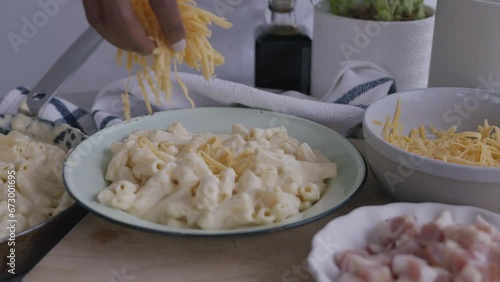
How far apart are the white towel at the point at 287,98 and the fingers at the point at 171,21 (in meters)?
0.21

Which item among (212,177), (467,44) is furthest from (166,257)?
(467,44)

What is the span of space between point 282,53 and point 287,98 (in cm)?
19

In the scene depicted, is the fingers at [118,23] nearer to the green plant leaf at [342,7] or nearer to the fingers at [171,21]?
the fingers at [171,21]

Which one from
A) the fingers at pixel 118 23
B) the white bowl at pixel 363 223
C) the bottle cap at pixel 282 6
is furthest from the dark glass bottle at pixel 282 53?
the white bowl at pixel 363 223

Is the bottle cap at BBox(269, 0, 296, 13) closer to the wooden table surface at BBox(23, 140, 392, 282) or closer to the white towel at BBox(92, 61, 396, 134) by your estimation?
the white towel at BBox(92, 61, 396, 134)

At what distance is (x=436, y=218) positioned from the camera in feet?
2.00

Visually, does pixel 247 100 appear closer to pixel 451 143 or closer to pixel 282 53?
pixel 282 53

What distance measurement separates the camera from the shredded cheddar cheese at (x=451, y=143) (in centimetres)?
69

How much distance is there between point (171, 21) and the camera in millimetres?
681

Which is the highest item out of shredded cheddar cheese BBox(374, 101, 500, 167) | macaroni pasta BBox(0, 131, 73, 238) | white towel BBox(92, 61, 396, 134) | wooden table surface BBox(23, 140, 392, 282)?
shredded cheddar cheese BBox(374, 101, 500, 167)

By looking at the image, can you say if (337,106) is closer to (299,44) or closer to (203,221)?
(299,44)

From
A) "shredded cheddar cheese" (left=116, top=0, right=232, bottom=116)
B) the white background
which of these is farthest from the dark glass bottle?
"shredded cheddar cheese" (left=116, top=0, right=232, bottom=116)

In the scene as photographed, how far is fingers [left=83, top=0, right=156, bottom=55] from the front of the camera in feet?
2.19

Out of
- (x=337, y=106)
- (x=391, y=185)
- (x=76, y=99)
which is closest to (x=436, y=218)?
(x=391, y=185)
